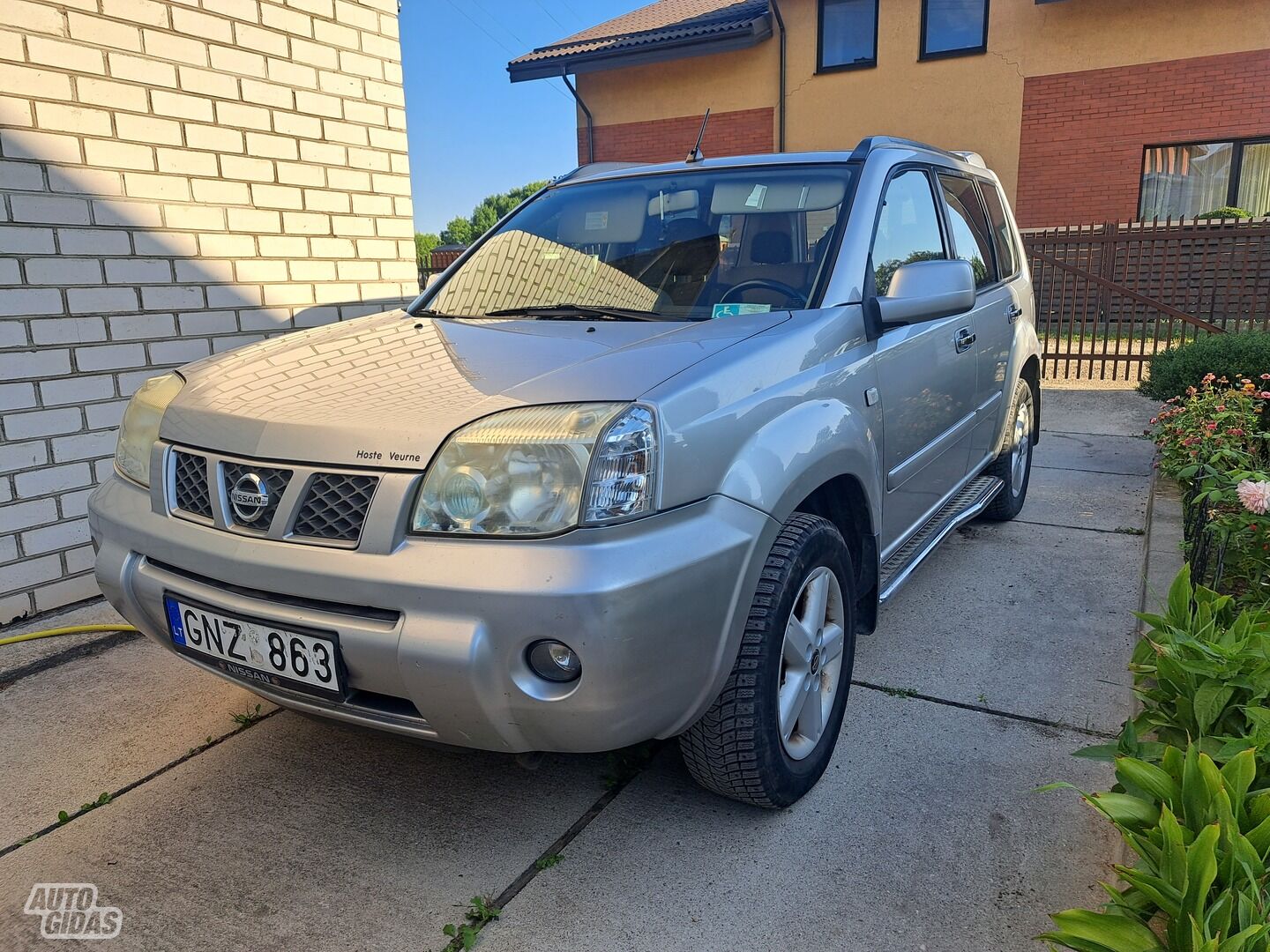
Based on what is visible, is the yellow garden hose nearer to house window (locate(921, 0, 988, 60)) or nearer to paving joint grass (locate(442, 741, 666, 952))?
paving joint grass (locate(442, 741, 666, 952))

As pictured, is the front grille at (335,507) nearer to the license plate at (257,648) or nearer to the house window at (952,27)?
the license plate at (257,648)

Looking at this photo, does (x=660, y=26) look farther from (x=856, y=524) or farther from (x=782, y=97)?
(x=856, y=524)

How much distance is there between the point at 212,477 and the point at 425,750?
106 centimetres

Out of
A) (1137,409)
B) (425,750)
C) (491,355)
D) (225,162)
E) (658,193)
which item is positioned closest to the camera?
(491,355)

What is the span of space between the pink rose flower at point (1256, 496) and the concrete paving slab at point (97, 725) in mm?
3049

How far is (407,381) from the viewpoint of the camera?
87.7 inches

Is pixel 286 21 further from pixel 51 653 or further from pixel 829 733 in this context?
pixel 829 733

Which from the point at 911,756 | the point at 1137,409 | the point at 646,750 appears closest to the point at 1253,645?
the point at 911,756

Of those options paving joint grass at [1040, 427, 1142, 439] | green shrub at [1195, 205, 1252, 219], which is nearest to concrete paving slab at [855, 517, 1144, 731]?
paving joint grass at [1040, 427, 1142, 439]

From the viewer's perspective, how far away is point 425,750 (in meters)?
2.75

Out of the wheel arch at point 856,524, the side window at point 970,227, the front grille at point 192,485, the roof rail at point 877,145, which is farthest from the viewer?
the side window at point 970,227

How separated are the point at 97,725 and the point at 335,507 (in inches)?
64.2

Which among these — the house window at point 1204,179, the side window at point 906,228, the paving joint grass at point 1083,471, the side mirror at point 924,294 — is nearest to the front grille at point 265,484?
the side mirror at point 924,294

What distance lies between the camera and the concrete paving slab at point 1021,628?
306 centimetres
